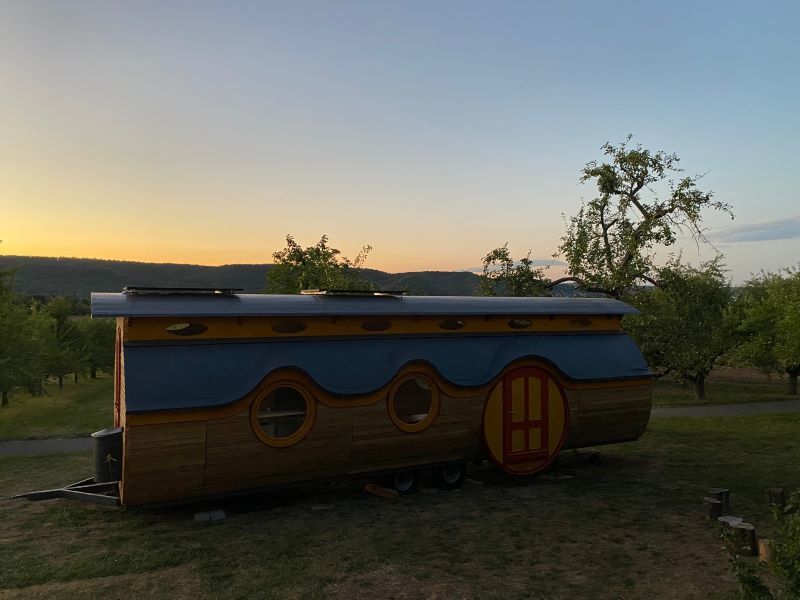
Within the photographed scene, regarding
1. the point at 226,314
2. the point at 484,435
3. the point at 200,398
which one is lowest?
the point at 484,435

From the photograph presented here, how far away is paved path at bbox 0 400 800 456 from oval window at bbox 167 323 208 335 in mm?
7927

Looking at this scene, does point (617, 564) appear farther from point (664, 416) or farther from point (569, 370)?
point (664, 416)

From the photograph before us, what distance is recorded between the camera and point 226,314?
8.42 m

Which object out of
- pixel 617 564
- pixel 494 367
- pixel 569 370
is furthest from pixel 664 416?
pixel 617 564

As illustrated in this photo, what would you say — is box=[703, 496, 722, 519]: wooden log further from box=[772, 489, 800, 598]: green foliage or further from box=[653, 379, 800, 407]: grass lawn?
box=[653, 379, 800, 407]: grass lawn

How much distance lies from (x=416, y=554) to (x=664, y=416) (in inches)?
593

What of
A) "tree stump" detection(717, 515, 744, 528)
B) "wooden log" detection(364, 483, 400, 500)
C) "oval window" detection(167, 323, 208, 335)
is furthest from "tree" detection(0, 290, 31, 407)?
"tree stump" detection(717, 515, 744, 528)

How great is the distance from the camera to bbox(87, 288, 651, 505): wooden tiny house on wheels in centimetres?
785

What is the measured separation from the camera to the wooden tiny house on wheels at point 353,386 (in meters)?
7.85

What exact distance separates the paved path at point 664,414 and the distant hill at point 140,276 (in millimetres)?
109531

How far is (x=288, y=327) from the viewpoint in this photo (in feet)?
29.6

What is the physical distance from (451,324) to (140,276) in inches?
6424

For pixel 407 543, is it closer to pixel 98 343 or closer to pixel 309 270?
pixel 309 270

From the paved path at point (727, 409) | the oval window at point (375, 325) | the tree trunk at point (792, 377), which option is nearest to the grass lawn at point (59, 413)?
the oval window at point (375, 325)
